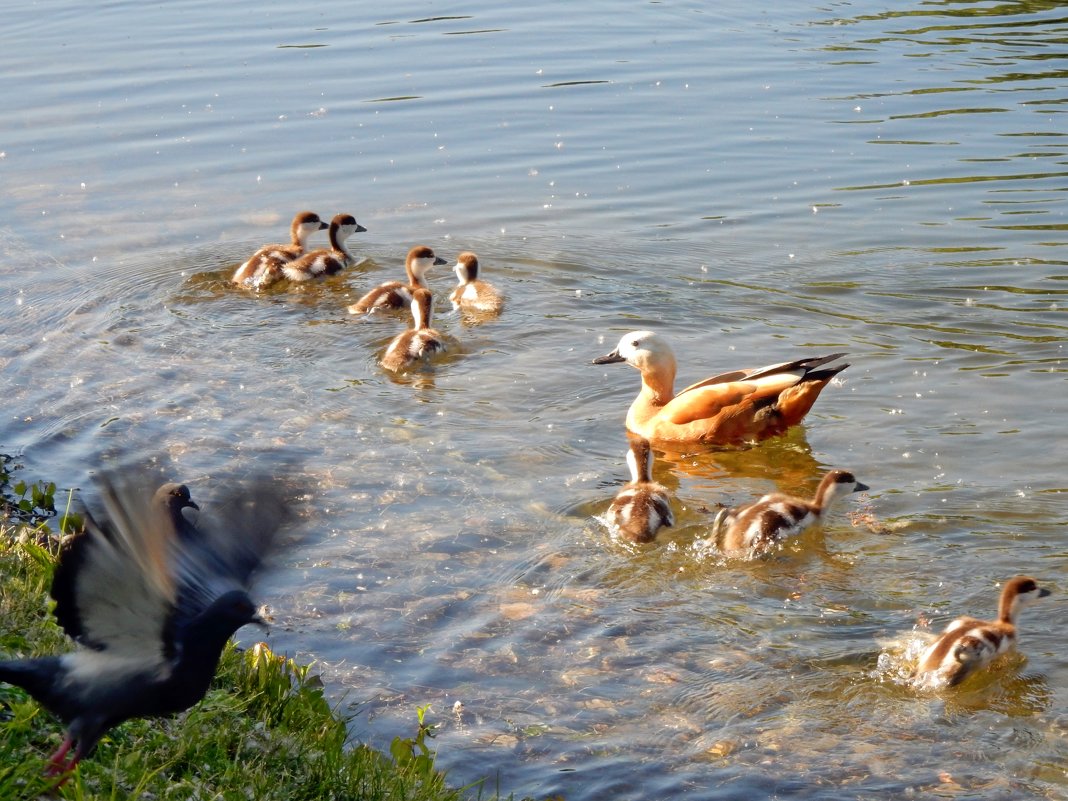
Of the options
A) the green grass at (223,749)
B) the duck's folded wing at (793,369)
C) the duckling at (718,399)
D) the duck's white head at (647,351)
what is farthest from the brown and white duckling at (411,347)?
the green grass at (223,749)

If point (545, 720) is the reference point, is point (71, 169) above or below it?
above

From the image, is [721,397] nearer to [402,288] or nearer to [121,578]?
[402,288]

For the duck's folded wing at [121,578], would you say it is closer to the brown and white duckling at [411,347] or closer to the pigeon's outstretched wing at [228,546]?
the pigeon's outstretched wing at [228,546]

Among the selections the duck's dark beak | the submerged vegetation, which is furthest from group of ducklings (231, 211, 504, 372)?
the submerged vegetation

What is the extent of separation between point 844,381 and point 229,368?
4.63 meters

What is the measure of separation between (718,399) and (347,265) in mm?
4687

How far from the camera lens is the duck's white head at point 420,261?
37.3 feet

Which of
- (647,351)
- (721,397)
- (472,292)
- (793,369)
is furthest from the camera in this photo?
(472,292)

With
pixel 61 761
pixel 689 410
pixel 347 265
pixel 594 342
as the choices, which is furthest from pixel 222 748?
pixel 347 265

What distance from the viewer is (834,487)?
7555mm

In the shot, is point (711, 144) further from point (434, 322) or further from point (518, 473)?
point (518, 473)

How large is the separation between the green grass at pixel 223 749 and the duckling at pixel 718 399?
430 centimetres

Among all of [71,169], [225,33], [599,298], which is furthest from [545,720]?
[225,33]

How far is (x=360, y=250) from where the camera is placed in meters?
12.7
